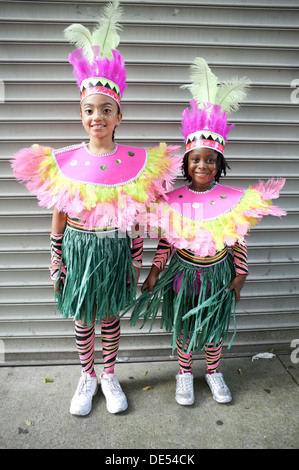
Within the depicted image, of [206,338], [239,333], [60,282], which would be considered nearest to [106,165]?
[60,282]

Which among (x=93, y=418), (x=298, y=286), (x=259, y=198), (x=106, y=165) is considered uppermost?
(x=106, y=165)

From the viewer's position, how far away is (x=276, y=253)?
2443mm

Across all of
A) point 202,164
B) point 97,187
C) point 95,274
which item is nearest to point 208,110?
point 202,164

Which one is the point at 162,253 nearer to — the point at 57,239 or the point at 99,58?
the point at 57,239

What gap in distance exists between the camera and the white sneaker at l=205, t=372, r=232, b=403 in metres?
2.01

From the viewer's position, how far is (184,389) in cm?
204

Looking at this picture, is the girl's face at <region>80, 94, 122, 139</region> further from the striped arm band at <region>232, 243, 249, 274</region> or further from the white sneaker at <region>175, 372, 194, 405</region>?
the white sneaker at <region>175, 372, 194, 405</region>

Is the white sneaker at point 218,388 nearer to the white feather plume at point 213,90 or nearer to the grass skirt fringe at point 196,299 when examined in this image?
the grass skirt fringe at point 196,299

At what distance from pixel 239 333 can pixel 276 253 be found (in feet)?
2.23

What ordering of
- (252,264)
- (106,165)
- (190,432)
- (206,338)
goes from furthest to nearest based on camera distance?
1. (252,264)
2. (206,338)
3. (190,432)
4. (106,165)

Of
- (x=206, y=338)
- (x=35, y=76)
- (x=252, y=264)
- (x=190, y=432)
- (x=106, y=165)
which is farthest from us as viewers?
(x=252, y=264)

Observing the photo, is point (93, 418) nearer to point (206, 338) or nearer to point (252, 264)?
point (206, 338)

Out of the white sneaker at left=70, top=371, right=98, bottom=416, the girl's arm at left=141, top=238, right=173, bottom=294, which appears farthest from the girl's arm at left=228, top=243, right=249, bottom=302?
the white sneaker at left=70, top=371, right=98, bottom=416

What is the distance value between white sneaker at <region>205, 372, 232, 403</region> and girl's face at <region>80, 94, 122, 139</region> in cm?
163
